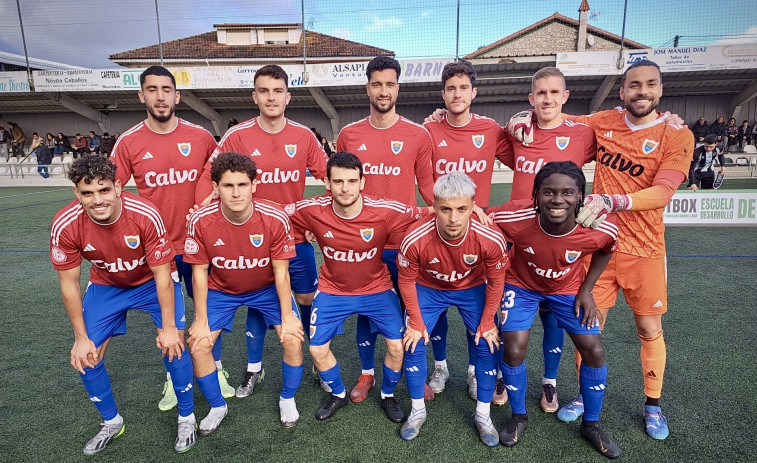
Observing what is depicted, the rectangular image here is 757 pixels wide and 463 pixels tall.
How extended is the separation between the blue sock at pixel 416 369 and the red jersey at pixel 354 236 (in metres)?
0.51

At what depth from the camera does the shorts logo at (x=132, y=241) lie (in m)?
2.72

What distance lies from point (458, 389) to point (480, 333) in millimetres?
730

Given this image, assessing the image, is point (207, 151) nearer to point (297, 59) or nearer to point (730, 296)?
point (730, 296)

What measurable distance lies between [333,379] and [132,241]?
1.58m

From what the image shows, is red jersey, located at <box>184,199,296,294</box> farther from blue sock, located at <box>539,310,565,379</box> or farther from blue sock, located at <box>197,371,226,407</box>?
blue sock, located at <box>539,310,565,379</box>

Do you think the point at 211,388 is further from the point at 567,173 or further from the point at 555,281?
the point at 567,173

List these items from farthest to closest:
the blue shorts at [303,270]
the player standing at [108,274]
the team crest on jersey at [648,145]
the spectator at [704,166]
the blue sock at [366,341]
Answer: the spectator at [704,166] → the blue shorts at [303,270] → the blue sock at [366,341] → the team crest on jersey at [648,145] → the player standing at [108,274]

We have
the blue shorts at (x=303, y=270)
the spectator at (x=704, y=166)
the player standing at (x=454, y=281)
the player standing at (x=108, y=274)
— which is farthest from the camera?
the spectator at (x=704, y=166)

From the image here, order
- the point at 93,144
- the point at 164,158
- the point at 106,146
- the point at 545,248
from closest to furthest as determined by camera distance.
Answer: the point at 545,248
the point at 164,158
the point at 106,146
the point at 93,144

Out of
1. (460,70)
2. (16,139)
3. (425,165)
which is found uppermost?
(460,70)

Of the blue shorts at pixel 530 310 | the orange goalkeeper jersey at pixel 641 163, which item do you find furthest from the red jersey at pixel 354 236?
the orange goalkeeper jersey at pixel 641 163

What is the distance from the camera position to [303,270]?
3529 mm

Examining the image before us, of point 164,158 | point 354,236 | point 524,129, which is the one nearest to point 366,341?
point 354,236

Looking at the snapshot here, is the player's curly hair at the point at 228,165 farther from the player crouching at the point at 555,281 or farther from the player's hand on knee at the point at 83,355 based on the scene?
the player crouching at the point at 555,281
